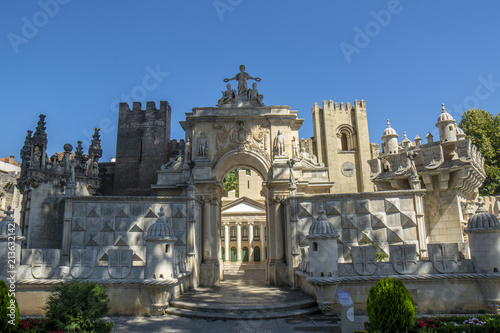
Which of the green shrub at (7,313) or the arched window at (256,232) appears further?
the arched window at (256,232)

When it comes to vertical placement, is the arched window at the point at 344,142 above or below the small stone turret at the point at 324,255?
above

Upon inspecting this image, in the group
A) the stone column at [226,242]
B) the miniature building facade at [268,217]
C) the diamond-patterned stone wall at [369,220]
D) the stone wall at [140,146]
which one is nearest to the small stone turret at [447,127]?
the miniature building facade at [268,217]

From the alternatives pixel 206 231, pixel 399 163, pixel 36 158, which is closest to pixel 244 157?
pixel 206 231

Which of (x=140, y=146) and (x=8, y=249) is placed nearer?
(x=8, y=249)

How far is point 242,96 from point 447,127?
475 inches

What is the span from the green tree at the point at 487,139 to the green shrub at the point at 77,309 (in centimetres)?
3771

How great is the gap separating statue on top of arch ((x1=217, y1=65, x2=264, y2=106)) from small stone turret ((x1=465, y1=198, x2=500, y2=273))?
46.6 feet

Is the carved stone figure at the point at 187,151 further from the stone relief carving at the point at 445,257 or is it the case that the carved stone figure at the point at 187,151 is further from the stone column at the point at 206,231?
the stone relief carving at the point at 445,257

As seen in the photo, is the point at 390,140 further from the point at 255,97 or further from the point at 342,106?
the point at 342,106

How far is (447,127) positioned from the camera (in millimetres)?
19125

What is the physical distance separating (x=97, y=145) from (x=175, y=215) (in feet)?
39.5

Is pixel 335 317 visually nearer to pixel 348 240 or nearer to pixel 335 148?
pixel 348 240

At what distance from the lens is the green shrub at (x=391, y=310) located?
9609 millimetres

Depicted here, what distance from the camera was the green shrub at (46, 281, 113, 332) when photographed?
31.5 feet
